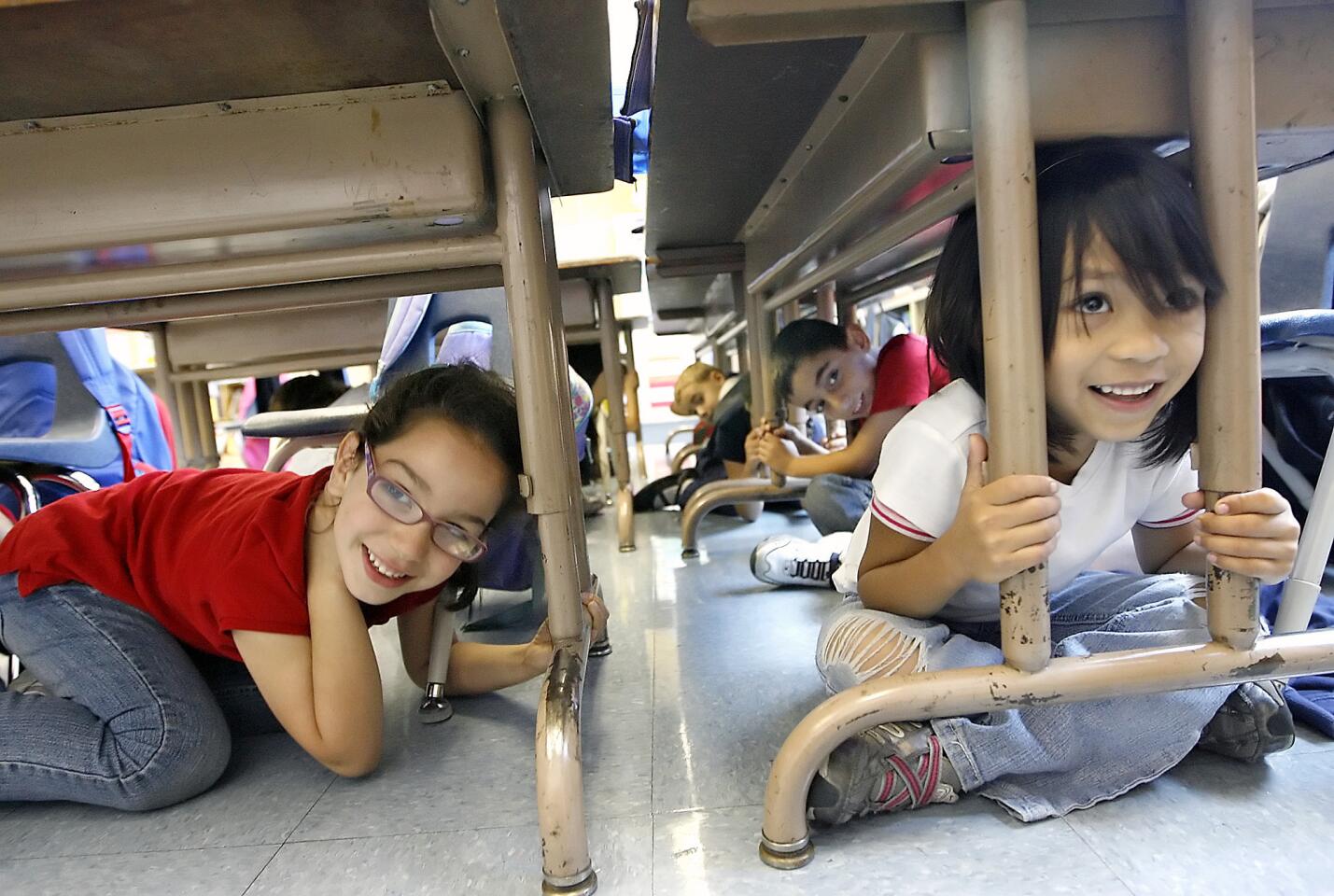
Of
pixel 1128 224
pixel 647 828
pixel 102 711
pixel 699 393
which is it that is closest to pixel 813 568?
pixel 647 828

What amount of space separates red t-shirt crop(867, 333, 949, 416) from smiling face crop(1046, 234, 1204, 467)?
2.53 feet

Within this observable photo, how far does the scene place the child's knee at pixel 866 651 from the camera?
27.2 inches

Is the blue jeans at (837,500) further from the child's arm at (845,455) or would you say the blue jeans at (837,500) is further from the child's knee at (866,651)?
the child's knee at (866,651)

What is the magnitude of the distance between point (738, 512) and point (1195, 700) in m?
1.55

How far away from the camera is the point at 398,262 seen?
67 cm

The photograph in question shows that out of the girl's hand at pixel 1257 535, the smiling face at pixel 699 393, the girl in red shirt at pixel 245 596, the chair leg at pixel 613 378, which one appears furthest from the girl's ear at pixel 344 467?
the smiling face at pixel 699 393

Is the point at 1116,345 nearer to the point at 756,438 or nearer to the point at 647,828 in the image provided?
the point at 647,828

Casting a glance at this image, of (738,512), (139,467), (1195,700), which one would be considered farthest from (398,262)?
(738,512)

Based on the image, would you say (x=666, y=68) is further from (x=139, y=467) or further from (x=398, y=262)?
(x=139, y=467)

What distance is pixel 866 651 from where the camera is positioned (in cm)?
71

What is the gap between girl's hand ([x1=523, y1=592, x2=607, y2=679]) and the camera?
0.83 meters

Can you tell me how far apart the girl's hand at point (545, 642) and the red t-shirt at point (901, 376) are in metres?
0.76

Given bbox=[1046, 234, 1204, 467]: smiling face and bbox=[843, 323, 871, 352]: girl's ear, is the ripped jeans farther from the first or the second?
bbox=[843, 323, 871, 352]: girl's ear

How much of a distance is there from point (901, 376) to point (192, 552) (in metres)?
1.15
